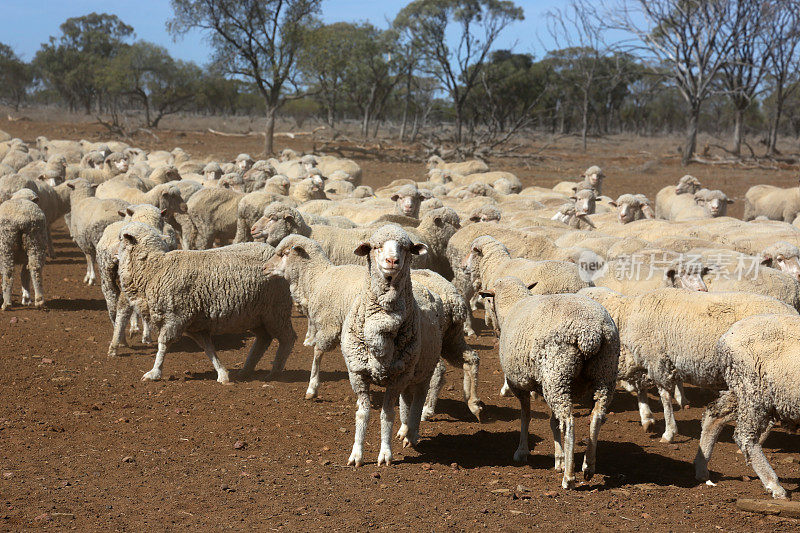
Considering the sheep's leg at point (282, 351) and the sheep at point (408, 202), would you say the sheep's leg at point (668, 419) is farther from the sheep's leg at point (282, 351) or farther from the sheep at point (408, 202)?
the sheep at point (408, 202)

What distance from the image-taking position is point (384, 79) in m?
55.3

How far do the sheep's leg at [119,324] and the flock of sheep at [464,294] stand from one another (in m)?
0.02

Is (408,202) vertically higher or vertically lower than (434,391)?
higher

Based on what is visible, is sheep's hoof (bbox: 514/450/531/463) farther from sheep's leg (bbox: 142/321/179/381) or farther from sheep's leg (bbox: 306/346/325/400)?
sheep's leg (bbox: 142/321/179/381)

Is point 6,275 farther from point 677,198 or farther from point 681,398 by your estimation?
point 677,198

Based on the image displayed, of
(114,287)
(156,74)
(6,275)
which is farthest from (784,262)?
(156,74)

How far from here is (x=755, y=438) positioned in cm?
563

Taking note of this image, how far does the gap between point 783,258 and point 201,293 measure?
6604 mm

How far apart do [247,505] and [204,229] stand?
9667mm

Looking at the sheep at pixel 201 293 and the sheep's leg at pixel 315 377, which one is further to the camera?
the sheep at pixel 201 293

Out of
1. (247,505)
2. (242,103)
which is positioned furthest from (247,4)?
(242,103)

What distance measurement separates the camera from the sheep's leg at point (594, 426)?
19.0 feet

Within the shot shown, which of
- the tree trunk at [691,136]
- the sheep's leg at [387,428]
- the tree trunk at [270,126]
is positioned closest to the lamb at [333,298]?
the sheep's leg at [387,428]

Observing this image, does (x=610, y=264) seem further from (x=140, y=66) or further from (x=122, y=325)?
(x=140, y=66)
